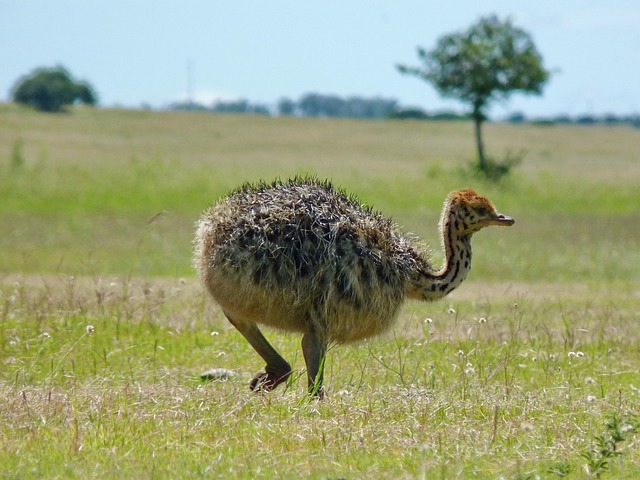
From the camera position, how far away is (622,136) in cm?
7594

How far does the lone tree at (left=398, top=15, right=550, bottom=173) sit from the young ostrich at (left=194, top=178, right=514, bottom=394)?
3661cm

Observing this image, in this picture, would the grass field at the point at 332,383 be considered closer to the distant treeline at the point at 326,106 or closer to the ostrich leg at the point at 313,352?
the ostrich leg at the point at 313,352

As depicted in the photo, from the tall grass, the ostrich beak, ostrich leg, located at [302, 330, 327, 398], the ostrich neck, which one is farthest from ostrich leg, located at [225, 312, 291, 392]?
the ostrich beak

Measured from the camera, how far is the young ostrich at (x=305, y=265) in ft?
24.7

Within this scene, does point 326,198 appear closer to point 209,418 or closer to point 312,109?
point 209,418

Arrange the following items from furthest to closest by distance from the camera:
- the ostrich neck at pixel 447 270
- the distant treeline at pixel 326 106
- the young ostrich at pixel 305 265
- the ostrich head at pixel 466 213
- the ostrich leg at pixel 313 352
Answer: the distant treeline at pixel 326 106 < the ostrich head at pixel 466 213 < the ostrich neck at pixel 447 270 < the ostrich leg at pixel 313 352 < the young ostrich at pixel 305 265

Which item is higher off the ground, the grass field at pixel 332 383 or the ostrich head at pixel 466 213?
the ostrich head at pixel 466 213

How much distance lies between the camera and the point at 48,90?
7681cm

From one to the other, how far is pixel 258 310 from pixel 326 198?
953 millimetres

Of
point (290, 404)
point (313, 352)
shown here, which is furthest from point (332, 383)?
point (290, 404)

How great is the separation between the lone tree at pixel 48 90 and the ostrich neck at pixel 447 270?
2470 inches

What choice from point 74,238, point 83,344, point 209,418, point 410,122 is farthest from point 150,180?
point 410,122

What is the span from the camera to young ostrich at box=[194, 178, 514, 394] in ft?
24.7

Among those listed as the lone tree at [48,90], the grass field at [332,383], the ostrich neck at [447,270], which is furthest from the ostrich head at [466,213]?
the lone tree at [48,90]
